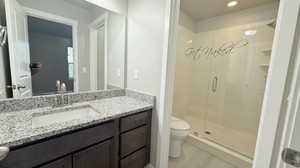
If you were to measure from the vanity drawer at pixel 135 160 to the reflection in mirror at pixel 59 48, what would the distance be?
34.2 inches

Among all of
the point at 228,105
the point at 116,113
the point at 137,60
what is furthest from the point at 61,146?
the point at 228,105

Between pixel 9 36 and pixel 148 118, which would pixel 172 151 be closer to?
pixel 148 118

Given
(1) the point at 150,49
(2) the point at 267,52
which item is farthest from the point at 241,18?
(1) the point at 150,49

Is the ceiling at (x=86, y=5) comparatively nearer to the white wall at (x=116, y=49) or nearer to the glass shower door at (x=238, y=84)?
the white wall at (x=116, y=49)

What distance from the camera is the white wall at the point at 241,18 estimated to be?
218cm

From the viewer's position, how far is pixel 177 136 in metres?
1.86

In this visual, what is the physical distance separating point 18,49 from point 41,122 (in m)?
0.66

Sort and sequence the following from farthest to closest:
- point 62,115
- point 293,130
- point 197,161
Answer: point 197,161, point 62,115, point 293,130

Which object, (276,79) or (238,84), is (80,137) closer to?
(276,79)

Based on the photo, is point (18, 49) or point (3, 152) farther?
point (18, 49)

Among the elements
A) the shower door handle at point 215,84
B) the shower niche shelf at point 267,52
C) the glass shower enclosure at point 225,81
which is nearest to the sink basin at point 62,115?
the glass shower enclosure at point 225,81

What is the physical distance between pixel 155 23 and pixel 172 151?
1.70 m

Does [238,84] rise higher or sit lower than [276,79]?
lower

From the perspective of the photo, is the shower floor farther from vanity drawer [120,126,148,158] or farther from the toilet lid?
vanity drawer [120,126,148,158]
